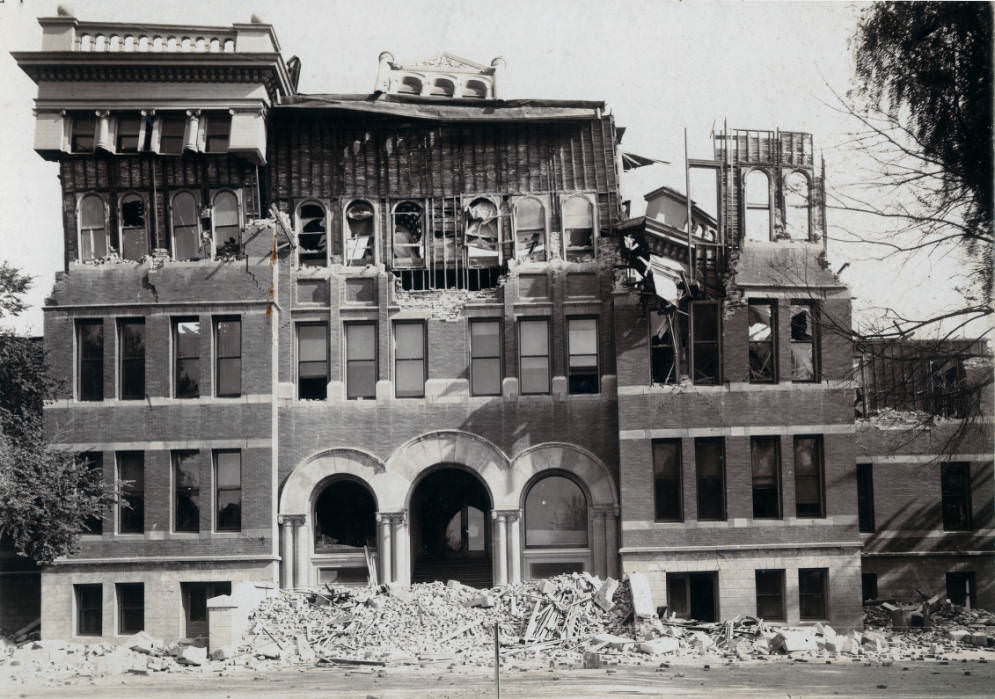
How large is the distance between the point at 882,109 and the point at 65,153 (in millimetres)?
19460

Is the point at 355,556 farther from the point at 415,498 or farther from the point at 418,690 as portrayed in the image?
the point at 418,690

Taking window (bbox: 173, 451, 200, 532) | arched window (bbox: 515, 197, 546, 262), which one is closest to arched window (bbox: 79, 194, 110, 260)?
window (bbox: 173, 451, 200, 532)

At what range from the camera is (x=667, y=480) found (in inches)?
1236

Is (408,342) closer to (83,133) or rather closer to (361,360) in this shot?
(361,360)

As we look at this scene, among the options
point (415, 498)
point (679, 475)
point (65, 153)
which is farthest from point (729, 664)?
point (65, 153)

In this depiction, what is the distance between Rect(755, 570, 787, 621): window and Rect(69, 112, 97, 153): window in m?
19.6

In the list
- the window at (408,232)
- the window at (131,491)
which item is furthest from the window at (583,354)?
the window at (131,491)

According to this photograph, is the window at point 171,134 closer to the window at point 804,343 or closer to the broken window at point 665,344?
the broken window at point 665,344

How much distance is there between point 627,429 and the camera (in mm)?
31188

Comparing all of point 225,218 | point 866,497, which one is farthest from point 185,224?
point 866,497

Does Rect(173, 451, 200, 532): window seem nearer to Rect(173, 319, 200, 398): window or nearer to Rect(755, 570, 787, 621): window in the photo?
Rect(173, 319, 200, 398): window

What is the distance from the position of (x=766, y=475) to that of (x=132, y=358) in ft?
52.5

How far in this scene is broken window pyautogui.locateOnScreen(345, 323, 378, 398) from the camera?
32.4m

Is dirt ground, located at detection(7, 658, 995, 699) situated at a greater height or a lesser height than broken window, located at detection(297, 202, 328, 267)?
lesser
